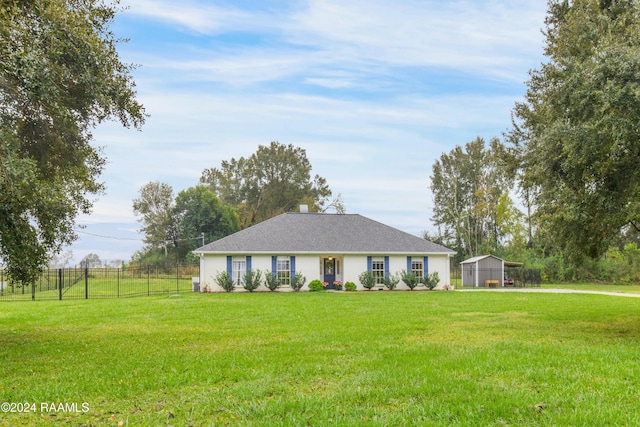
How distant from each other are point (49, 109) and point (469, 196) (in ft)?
174

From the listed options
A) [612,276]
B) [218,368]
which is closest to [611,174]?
[218,368]

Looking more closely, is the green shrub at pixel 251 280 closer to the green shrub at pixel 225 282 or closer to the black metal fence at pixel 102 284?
the green shrub at pixel 225 282

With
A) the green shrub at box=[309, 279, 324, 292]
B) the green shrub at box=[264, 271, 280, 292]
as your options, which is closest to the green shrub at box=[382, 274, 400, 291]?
the green shrub at box=[309, 279, 324, 292]

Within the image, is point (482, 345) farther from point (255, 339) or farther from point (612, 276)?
point (612, 276)

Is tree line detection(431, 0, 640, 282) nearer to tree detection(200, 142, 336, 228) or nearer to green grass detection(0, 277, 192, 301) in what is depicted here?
green grass detection(0, 277, 192, 301)

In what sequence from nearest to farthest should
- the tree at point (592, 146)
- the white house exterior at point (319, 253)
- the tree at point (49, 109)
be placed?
the tree at point (49, 109) → the tree at point (592, 146) → the white house exterior at point (319, 253)

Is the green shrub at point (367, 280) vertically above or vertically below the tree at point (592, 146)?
below

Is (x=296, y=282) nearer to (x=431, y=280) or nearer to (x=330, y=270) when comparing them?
(x=330, y=270)

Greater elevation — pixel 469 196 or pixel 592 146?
pixel 469 196

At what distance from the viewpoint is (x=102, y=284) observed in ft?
131

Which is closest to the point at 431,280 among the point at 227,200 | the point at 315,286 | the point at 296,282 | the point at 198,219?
the point at 315,286

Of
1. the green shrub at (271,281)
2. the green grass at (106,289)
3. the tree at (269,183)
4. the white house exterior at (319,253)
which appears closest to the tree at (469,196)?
the tree at (269,183)

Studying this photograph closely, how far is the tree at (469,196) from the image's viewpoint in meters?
53.9

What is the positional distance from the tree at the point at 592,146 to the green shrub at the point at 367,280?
1682 cm
